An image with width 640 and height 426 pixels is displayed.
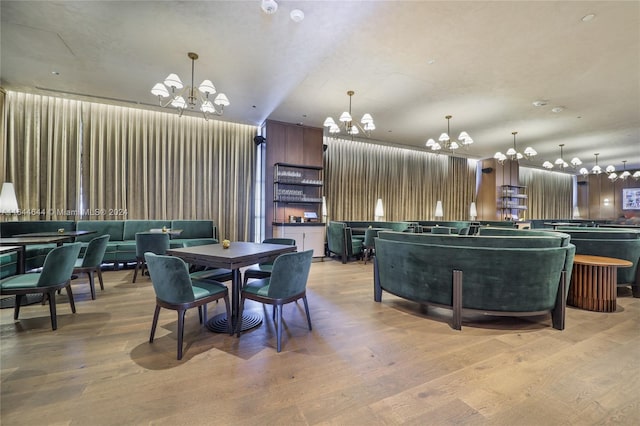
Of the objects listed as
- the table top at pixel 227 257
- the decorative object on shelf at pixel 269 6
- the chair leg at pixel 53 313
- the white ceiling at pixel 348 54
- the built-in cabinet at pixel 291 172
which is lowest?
the chair leg at pixel 53 313

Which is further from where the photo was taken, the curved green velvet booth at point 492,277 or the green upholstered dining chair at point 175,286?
the curved green velvet booth at point 492,277

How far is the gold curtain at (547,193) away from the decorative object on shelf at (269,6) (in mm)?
13848

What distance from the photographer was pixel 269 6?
2.99 m

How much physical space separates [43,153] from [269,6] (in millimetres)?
5835

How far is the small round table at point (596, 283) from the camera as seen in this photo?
10.9 ft

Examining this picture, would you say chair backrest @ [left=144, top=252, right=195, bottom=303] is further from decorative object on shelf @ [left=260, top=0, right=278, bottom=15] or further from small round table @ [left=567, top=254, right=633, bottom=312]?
small round table @ [left=567, top=254, right=633, bottom=312]

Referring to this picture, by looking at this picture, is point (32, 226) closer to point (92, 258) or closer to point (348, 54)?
point (92, 258)

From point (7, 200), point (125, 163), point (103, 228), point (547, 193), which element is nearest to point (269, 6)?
point (125, 163)

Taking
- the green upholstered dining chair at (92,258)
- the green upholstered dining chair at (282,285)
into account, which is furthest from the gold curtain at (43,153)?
the green upholstered dining chair at (282,285)

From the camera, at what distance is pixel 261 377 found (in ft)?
6.52

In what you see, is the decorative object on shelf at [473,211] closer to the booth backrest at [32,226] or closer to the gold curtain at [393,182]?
the gold curtain at [393,182]

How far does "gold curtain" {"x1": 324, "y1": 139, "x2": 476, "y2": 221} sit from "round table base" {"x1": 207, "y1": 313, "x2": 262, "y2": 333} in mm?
5579

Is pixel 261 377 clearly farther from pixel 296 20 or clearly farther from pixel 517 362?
pixel 296 20

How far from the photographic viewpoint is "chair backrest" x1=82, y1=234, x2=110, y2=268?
3607 mm
